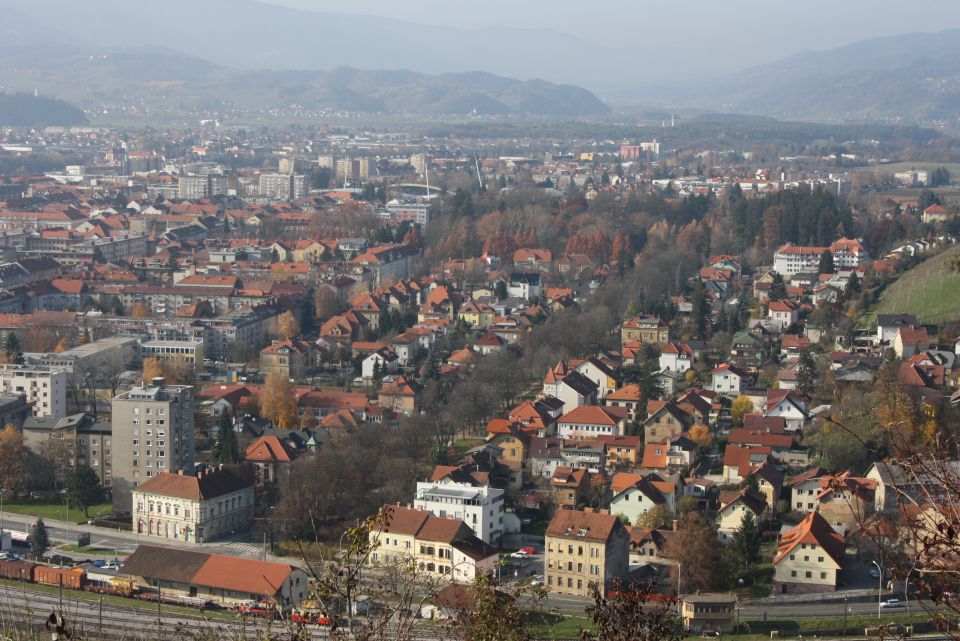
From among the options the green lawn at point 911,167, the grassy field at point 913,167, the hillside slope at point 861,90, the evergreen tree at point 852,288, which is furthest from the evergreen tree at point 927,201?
the hillside slope at point 861,90

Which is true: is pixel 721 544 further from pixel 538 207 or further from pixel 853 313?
pixel 538 207

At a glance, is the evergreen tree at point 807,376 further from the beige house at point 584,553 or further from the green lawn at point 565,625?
the green lawn at point 565,625

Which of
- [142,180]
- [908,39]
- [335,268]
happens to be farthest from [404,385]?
[908,39]

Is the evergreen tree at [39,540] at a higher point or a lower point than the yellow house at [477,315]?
lower

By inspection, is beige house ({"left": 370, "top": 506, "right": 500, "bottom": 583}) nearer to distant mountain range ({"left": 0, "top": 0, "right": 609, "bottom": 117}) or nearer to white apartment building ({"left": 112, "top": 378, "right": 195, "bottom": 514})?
white apartment building ({"left": 112, "top": 378, "right": 195, "bottom": 514})

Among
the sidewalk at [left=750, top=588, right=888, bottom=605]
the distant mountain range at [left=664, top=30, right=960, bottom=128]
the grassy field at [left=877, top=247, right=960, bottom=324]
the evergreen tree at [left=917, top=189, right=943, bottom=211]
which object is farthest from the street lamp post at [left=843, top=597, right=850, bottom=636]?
the distant mountain range at [left=664, top=30, right=960, bottom=128]

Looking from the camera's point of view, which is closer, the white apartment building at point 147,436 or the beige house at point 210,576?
the beige house at point 210,576

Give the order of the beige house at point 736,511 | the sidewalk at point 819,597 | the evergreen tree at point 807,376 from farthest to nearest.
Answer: the evergreen tree at point 807,376
the beige house at point 736,511
the sidewalk at point 819,597
